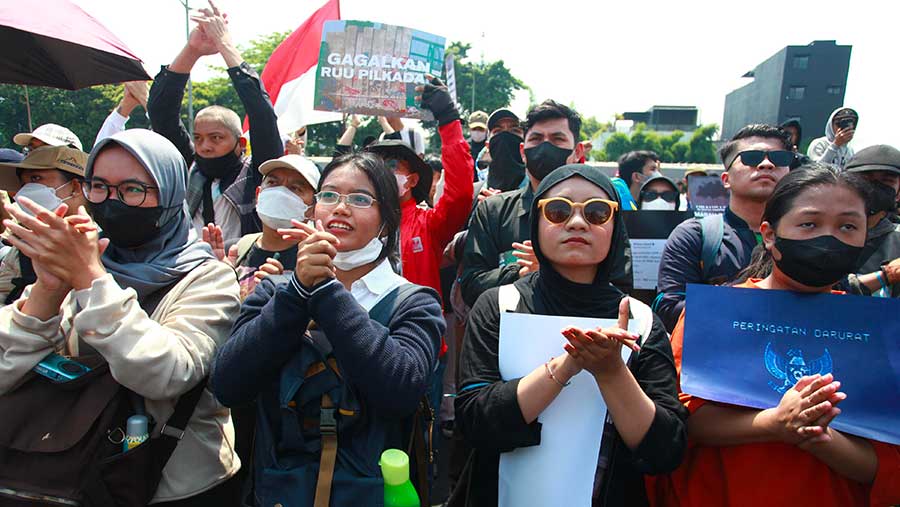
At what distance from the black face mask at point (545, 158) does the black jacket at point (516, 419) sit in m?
1.56

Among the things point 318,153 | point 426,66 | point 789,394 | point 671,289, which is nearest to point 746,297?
point 789,394

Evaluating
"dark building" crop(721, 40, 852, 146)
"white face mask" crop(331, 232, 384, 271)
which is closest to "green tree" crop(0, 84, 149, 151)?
"white face mask" crop(331, 232, 384, 271)

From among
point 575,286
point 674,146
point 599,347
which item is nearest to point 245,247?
point 575,286

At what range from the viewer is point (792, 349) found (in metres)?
1.85

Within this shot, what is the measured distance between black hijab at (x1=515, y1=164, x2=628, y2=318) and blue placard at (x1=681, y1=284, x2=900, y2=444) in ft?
0.93

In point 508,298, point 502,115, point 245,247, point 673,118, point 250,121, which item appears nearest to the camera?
point 508,298

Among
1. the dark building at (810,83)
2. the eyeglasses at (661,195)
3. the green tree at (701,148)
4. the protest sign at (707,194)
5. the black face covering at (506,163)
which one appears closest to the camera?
the black face covering at (506,163)

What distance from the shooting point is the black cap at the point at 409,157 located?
358cm

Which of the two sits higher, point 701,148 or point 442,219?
point 701,148

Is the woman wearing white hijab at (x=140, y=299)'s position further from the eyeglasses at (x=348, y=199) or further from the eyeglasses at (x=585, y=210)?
the eyeglasses at (x=585, y=210)

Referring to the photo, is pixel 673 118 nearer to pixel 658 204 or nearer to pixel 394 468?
pixel 658 204

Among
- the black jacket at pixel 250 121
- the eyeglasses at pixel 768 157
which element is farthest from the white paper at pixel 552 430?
the black jacket at pixel 250 121

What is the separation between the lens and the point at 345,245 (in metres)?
2.12

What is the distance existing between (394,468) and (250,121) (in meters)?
2.61
